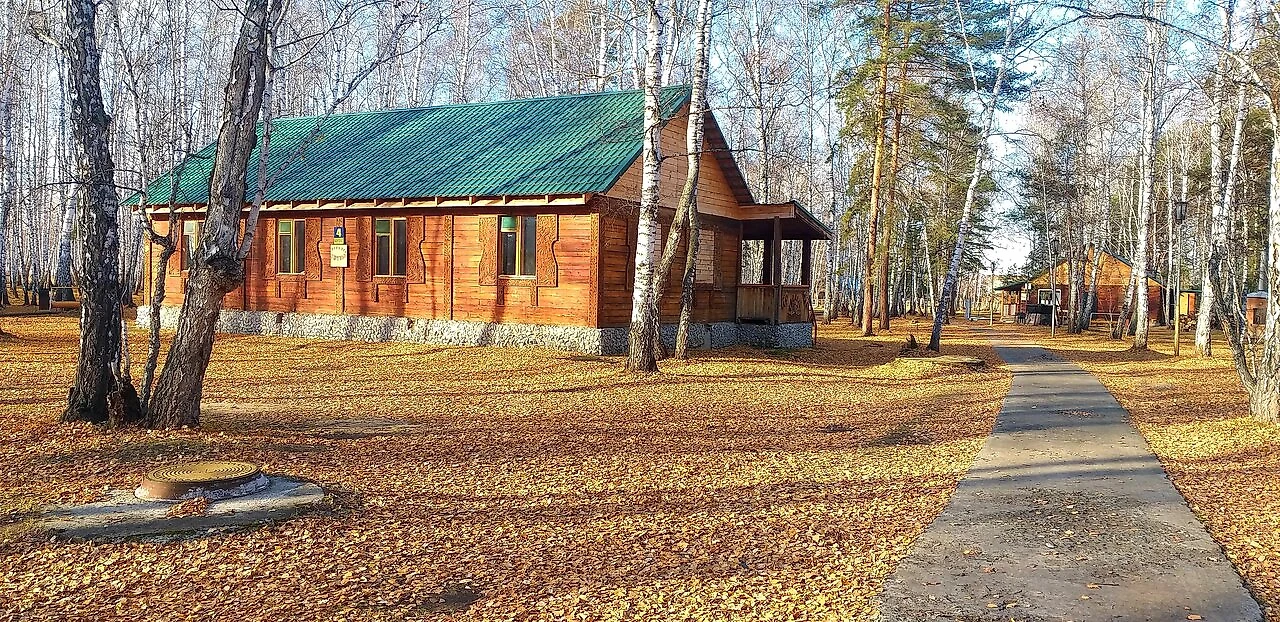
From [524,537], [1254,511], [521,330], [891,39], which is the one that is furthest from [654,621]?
[891,39]

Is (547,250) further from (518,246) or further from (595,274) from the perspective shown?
(595,274)

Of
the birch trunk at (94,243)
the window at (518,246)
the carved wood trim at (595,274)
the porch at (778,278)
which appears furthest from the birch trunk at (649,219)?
the birch trunk at (94,243)

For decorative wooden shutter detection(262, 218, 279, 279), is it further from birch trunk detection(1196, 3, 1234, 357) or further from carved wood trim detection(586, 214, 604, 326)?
birch trunk detection(1196, 3, 1234, 357)

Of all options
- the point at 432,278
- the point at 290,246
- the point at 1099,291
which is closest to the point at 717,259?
the point at 432,278

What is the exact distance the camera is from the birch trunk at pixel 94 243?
827cm

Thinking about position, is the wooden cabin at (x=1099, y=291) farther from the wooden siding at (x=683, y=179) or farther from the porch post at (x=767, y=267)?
the wooden siding at (x=683, y=179)

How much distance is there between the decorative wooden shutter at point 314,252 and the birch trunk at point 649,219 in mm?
9430

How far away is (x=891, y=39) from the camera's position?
28.1m

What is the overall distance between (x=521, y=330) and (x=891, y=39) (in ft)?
53.4

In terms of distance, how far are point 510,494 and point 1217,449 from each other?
7.21 meters

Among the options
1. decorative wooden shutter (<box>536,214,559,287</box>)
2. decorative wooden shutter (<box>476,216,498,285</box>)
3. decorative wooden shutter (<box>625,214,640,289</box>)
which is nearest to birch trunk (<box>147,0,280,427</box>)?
decorative wooden shutter (<box>536,214,559,287</box>)

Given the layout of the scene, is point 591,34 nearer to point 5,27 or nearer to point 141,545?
point 5,27

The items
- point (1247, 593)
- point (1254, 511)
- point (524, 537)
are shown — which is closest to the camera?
point (1247, 593)

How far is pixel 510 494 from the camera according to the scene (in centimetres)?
687
